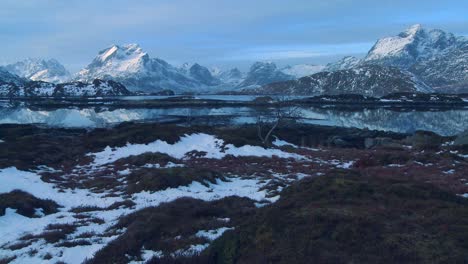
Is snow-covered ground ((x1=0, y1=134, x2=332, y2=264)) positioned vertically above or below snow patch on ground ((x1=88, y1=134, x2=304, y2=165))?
above

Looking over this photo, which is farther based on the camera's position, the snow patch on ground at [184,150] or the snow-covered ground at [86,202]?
the snow patch on ground at [184,150]

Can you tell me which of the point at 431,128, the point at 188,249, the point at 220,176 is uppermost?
the point at 188,249

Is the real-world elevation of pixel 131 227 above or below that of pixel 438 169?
above

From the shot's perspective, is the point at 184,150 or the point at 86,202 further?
the point at 184,150

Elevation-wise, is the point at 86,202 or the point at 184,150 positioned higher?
the point at 86,202

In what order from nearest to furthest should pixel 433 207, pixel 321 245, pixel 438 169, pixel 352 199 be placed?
1. pixel 321 245
2. pixel 433 207
3. pixel 352 199
4. pixel 438 169

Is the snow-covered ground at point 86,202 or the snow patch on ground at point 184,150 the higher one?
the snow-covered ground at point 86,202

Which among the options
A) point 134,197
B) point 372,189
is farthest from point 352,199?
point 134,197

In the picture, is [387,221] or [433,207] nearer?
[387,221]

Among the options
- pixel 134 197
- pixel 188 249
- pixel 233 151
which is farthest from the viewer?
pixel 233 151

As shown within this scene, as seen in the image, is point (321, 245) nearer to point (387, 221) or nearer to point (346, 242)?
point (346, 242)

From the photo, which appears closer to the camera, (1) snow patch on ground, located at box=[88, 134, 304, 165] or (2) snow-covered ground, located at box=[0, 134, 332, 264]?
(2) snow-covered ground, located at box=[0, 134, 332, 264]
